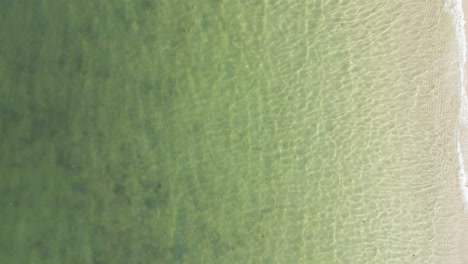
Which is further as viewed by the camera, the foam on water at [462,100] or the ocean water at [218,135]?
the foam on water at [462,100]

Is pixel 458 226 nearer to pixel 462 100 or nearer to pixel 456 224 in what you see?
pixel 456 224

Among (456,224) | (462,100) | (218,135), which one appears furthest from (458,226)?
(218,135)

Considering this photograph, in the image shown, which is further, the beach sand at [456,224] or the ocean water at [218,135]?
the beach sand at [456,224]

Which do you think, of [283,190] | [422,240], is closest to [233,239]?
[283,190]

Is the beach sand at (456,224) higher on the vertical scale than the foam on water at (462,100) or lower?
lower

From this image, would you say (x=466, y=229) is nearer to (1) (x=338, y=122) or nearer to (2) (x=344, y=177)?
(2) (x=344, y=177)
